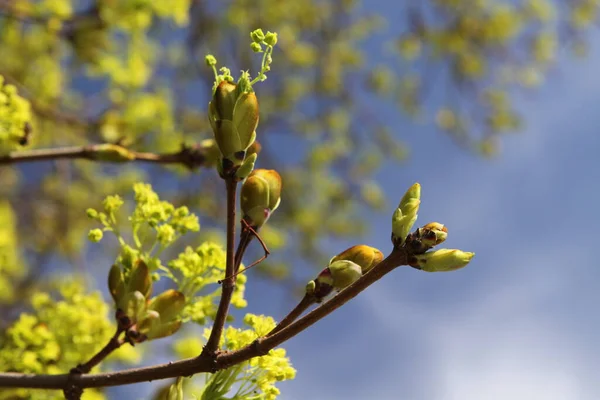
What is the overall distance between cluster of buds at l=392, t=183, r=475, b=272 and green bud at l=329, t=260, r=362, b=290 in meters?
0.08

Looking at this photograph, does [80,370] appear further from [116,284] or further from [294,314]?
[294,314]

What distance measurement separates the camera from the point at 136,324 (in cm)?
113

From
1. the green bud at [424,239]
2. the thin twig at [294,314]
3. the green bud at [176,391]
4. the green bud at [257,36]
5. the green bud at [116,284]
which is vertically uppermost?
the green bud at [257,36]

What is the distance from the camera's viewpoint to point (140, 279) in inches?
45.1

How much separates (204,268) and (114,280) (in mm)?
178

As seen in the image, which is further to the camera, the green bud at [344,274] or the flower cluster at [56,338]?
the flower cluster at [56,338]

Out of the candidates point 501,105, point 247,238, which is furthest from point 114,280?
point 501,105

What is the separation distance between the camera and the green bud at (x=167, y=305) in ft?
3.75

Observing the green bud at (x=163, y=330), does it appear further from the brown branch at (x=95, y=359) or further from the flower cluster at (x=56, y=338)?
the flower cluster at (x=56, y=338)

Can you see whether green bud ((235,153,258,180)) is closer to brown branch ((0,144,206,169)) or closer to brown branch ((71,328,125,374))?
brown branch ((71,328,125,374))

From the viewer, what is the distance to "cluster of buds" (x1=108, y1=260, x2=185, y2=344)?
3.68ft

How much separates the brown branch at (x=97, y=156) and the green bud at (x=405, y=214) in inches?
31.1

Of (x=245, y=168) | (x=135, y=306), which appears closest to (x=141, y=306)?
(x=135, y=306)

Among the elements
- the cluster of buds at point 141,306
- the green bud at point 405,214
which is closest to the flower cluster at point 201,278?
the cluster of buds at point 141,306
